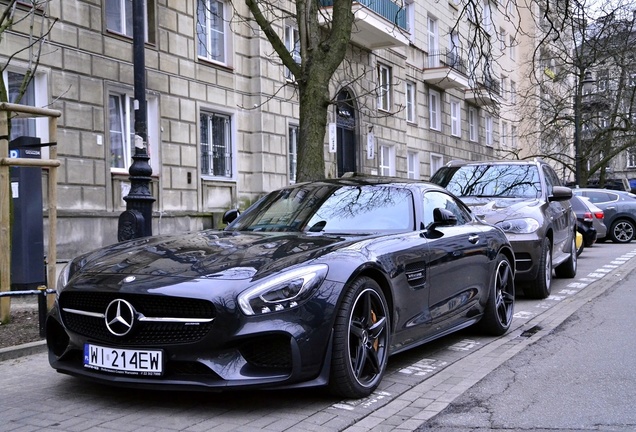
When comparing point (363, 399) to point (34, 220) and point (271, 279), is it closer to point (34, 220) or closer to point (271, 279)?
point (271, 279)

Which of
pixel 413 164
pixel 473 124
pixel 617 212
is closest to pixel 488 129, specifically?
pixel 473 124

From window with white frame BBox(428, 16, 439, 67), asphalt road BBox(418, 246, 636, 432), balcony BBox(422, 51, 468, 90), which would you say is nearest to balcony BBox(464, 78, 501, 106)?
asphalt road BBox(418, 246, 636, 432)

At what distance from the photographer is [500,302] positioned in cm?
707

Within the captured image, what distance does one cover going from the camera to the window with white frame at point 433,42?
31.3 metres

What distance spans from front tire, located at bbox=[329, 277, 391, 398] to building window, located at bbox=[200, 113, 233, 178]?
12.9 m

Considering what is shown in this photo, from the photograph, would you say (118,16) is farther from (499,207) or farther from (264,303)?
(264,303)

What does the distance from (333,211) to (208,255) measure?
4.64ft

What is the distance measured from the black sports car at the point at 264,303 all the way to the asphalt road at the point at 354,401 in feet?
0.70

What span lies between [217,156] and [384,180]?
39.4 ft

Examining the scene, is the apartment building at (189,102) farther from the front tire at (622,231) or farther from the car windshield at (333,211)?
the front tire at (622,231)

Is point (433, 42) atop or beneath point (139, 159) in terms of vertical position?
atop

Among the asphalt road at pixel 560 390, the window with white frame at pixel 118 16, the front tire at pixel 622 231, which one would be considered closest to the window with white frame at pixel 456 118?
the front tire at pixel 622 231

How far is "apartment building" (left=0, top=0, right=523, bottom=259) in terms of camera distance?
13.3 meters

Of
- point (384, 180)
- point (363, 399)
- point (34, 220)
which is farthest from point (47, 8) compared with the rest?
point (363, 399)
